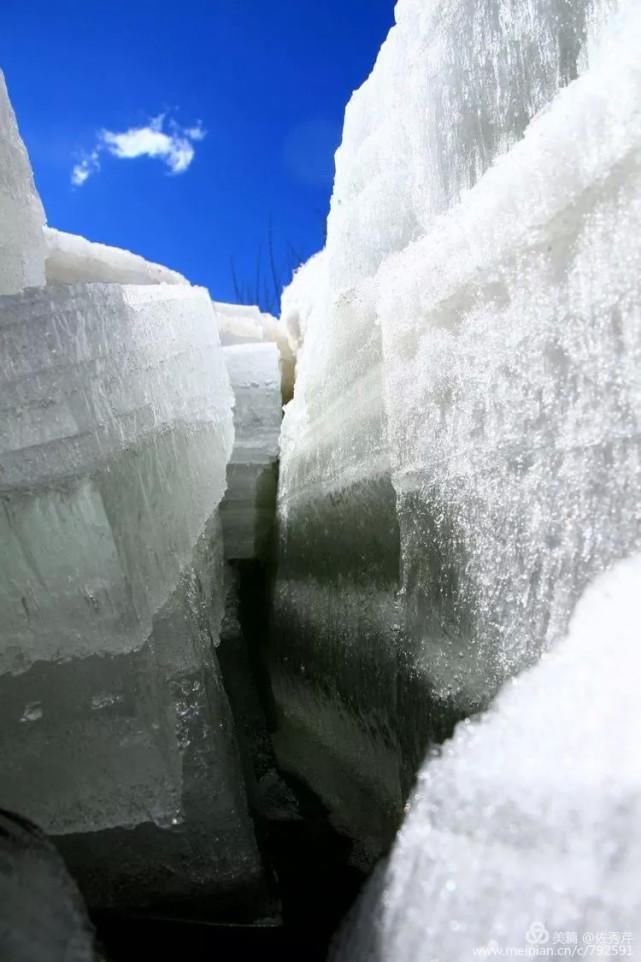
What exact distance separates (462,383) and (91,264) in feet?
5.63

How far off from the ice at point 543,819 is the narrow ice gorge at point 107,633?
425mm

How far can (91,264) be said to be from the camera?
233 cm

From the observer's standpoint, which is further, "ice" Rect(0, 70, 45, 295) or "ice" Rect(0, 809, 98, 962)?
"ice" Rect(0, 70, 45, 295)

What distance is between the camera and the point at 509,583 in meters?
0.82

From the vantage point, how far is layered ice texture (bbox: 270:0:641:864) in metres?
0.70

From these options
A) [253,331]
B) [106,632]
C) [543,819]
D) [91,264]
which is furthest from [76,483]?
[253,331]

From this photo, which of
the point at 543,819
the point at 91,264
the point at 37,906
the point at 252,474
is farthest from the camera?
the point at 91,264

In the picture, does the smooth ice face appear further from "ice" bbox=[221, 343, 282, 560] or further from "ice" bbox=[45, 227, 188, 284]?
"ice" bbox=[45, 227, 188, 284]

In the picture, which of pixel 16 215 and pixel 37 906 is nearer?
pixel 37 906

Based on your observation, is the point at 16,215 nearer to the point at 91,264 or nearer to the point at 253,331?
the point at 91,264

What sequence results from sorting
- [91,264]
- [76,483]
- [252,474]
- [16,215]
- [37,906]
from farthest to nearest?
1. [91,264]
2. [252,474]
3. [16,215]
4. [76,483]
5. [37,906]

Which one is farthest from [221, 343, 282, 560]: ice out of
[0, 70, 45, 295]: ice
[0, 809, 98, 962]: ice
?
[0, 809, 98, 962]: ice

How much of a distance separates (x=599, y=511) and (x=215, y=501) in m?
0.99

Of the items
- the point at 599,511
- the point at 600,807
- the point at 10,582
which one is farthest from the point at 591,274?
the point at 10,582
